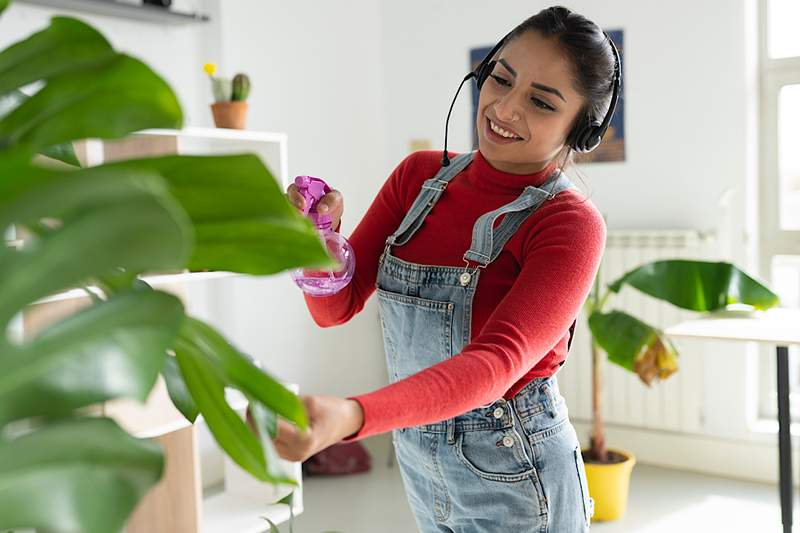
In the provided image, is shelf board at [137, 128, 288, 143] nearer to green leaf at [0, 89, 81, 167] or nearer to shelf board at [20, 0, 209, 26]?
shelf board at [20, 0, 209, 26]

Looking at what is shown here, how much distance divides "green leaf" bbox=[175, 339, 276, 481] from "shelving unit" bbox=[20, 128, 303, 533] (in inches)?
74.0

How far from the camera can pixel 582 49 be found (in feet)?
4.61

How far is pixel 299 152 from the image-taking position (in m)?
4.23

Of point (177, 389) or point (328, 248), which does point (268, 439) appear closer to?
point (177, 389)

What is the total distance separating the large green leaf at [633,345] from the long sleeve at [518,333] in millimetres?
1931

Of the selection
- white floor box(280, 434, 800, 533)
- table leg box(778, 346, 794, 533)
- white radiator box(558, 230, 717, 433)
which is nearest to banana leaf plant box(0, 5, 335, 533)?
table leg box(778, 346, 794, 533)

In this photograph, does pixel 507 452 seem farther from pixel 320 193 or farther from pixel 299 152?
pixel 299 152

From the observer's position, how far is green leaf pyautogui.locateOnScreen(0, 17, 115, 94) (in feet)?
1.43

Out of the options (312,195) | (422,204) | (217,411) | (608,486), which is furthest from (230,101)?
(217,411)

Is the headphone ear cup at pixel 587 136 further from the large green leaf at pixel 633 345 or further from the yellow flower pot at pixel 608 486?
the yellow flower pot at pixel 608 486

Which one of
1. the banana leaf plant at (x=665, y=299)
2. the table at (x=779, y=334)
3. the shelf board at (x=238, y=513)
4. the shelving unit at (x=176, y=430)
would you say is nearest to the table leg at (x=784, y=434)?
the table at (x=779, y=334)

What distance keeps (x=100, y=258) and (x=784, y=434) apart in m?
2.83

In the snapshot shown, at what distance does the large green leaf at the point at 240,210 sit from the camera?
39 centimetres

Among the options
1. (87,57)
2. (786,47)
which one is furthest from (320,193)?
(786,47)
